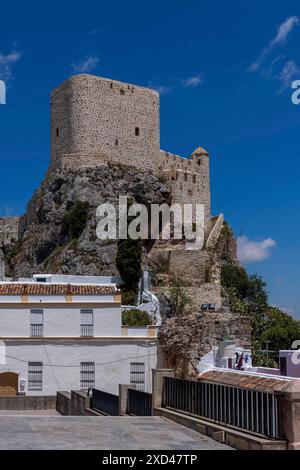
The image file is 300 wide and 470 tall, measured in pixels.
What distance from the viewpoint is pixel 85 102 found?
62.1 meters

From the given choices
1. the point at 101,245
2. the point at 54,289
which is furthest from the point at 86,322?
the point at 101,245

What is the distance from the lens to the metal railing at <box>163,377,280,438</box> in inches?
448

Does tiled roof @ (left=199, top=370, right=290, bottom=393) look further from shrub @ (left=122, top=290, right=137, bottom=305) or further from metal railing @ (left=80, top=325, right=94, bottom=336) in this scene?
shrub @ (left=122, top=290, right=137, bottom=305)

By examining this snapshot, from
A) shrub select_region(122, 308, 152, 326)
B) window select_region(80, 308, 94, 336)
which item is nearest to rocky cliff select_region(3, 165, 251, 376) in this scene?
shrub select_region(122, 308, 152, 326)

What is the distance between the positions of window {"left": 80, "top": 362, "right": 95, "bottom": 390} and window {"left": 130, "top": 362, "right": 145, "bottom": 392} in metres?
1.70

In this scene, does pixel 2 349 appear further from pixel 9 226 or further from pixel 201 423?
pixel 9 226

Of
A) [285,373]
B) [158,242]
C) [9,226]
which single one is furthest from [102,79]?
[285,373]

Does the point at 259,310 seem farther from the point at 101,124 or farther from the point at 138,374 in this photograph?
the point at 138,374

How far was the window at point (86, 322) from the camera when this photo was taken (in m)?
31.3

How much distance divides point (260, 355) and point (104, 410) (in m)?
26.1

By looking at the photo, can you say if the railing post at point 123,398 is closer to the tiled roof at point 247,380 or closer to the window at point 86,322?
the tiled roof at point 247,380

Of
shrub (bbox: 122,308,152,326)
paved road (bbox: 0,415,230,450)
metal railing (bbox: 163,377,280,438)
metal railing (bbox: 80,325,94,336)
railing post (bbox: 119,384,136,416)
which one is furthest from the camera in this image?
shrub (bbox: 122,308,152,326)

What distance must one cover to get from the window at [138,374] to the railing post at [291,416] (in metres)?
20.3

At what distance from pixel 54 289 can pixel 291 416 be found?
22.2m
